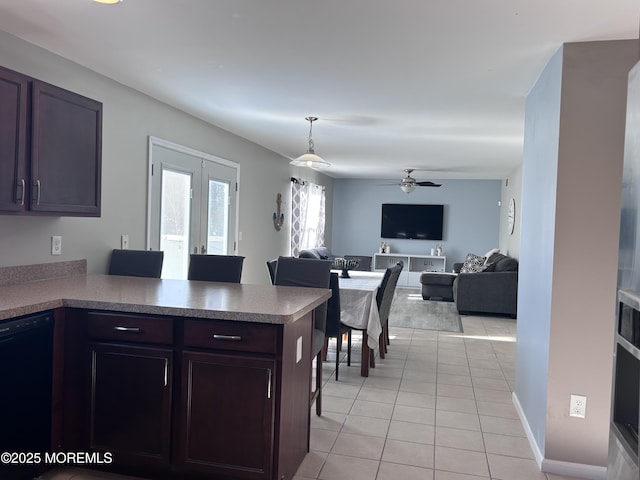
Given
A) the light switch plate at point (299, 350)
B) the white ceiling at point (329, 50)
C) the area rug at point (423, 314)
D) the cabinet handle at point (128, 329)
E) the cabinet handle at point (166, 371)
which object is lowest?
the area rug at point (423, 314)

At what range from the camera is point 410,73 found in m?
3.24

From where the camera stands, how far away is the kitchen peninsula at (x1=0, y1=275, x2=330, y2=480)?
2.18 metres

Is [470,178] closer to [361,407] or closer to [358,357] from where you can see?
[358,357]

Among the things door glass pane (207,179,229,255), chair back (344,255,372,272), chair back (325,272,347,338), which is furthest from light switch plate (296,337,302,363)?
chair back (344,255,372,272)

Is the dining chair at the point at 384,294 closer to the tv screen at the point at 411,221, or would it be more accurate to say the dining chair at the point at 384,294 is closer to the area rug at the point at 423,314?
the area rug at the point at 423,314

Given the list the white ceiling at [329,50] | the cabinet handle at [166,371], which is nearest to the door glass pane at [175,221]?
the white ceiling at [329,50]

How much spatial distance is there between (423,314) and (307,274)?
4067 millimetres

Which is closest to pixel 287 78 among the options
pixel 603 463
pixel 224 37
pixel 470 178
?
pixel 224 37

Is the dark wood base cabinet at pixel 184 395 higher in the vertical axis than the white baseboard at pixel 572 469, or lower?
Result: higher

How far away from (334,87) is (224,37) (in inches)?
44.4

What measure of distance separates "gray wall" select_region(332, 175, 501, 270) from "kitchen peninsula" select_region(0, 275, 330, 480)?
856 cm

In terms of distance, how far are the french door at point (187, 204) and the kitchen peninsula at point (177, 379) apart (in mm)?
1798

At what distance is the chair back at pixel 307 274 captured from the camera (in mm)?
3400

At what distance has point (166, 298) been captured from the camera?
8.02 feet
